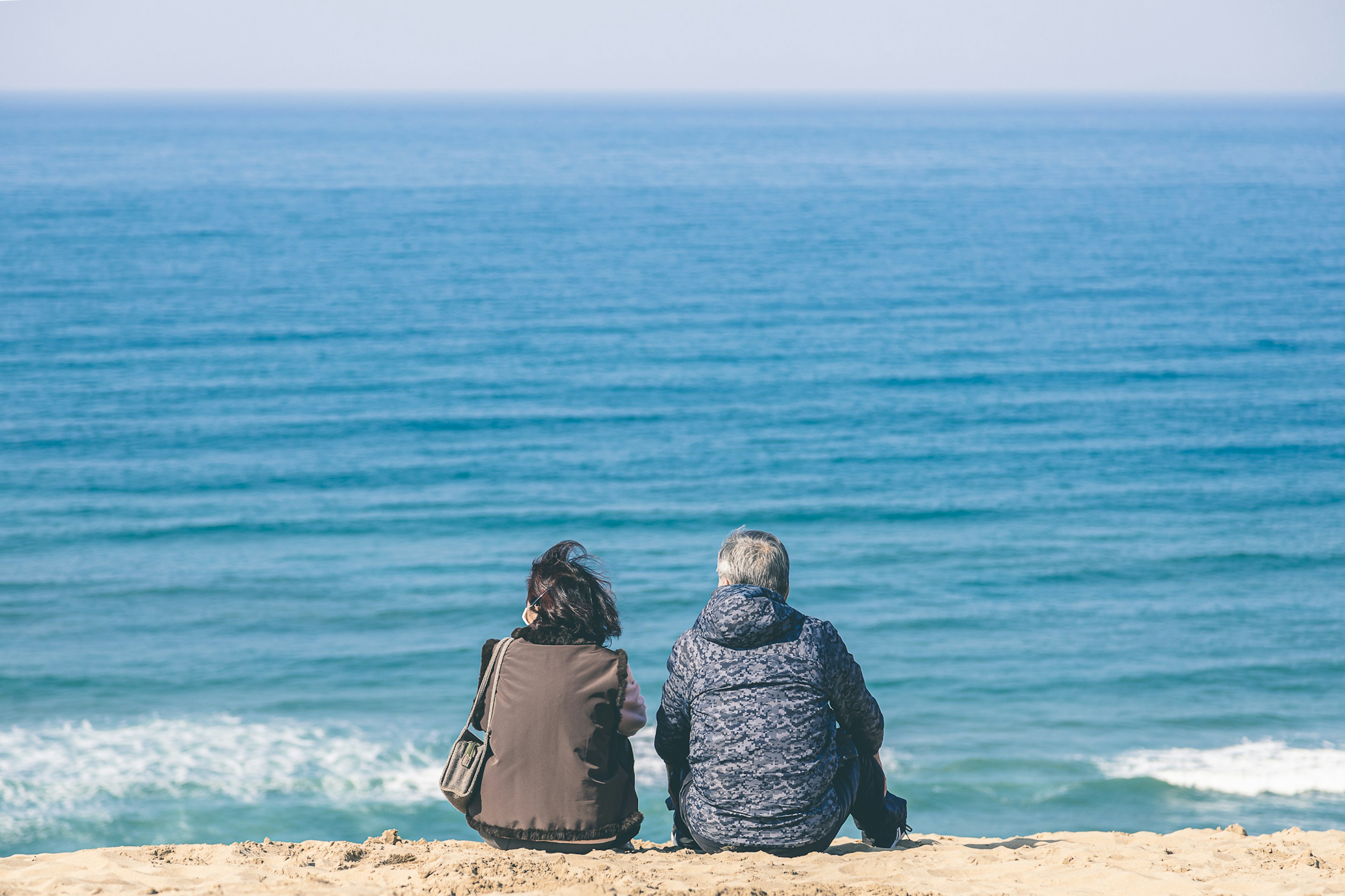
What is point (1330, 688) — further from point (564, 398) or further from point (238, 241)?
point (238, 241)

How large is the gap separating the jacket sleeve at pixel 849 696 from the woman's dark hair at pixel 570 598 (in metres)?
0.85

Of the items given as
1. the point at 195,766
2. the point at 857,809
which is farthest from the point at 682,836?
the point at 195,766

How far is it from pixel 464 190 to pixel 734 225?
88.3ft

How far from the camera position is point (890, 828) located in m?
4.98

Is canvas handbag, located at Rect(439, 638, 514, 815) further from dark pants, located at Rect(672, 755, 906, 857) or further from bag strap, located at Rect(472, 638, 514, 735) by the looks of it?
dark pants, located at Rect(672, 755, 906, 857)

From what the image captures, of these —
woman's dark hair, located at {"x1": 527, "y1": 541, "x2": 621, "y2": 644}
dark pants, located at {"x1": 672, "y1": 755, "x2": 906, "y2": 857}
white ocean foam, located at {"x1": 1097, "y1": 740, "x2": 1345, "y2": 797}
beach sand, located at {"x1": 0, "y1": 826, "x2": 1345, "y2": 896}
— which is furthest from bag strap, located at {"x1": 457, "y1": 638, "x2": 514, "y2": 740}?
white ocean foam, located at {"x1": 1097, "y1": 740, "x2": 1345, "y2": 797}

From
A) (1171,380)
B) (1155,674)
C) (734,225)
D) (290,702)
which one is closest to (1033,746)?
(1155,674)

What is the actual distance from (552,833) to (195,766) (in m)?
10.3

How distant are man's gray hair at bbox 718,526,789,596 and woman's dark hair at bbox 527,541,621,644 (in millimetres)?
503

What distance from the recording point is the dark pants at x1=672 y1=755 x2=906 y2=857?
4496 mm

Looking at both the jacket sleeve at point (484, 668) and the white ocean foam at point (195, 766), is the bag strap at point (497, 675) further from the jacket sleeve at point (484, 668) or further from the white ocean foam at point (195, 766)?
the white ocean foam at point (195, 766)

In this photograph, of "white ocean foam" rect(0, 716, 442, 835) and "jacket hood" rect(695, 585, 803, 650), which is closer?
"jacket hood" rect(695, 585, 803, 650)

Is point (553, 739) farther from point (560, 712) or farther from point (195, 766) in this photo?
point (195, 766)

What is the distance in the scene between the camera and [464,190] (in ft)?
261
